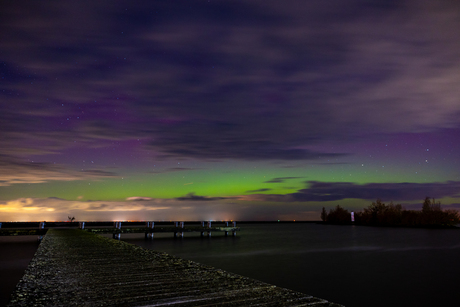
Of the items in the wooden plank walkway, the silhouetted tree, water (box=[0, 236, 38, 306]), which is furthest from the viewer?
the silhouetted tree

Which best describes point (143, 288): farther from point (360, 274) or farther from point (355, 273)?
point (355, 273)

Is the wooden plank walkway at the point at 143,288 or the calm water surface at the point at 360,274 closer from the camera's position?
the wooden plank walkway at the point at 143,288

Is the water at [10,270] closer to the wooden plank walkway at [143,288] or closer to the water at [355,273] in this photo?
the water at [355,273]

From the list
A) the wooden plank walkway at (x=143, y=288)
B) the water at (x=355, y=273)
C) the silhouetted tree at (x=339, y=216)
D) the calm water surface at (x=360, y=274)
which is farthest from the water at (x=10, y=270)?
the silhouetted tree at (x=339, y=216)

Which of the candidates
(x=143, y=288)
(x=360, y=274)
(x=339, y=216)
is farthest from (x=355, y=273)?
(x=339, y=216)

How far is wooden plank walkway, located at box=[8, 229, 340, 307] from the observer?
5.21 meters

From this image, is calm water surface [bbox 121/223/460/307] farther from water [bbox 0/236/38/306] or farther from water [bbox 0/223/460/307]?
water [bbox 0/236/38/306]

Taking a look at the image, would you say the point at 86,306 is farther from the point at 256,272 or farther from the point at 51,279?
the point at 256,272

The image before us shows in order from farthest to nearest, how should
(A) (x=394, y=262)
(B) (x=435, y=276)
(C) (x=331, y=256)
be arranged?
(C) (x=331, y=256)
(A) (x=394, y=262)
(B) (x=435, y=276)

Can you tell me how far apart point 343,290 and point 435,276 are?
9099 mm

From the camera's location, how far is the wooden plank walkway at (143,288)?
521 centimetres

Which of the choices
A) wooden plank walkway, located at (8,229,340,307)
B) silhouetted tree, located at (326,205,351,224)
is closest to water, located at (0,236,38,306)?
wooden plank walkway, located at (8,229,340,307)

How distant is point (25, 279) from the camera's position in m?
6.79

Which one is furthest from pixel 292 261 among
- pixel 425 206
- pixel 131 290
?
pixel 425 206
